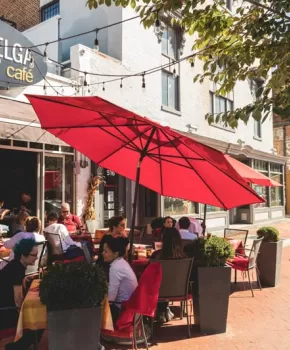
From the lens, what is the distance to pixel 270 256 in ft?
24.8

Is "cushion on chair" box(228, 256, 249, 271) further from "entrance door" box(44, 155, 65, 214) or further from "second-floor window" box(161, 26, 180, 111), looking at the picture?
"second-floor window" box(161, 26, 180, 111)

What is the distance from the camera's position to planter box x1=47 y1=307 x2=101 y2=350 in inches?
128

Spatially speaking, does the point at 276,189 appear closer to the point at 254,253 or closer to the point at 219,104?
the point at 219,104

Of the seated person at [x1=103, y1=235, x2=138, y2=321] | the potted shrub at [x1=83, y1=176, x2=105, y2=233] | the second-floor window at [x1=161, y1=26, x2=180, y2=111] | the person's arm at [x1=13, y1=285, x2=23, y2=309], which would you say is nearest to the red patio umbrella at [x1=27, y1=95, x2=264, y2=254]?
the seated person at [x1=103, y1=235, x2=138, y2=321]

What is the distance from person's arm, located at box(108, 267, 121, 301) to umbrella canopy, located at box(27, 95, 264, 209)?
1.57 metres

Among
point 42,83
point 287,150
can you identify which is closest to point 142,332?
point 42,83

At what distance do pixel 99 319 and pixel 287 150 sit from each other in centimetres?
2952

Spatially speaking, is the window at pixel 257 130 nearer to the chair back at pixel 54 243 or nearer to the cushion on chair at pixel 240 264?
the cushion on chair at pixel 240 264

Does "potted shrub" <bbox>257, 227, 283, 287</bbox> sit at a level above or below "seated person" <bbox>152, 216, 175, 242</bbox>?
below

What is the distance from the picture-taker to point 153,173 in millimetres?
6531

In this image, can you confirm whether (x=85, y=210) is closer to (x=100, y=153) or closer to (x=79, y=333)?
(x=100, y=153)

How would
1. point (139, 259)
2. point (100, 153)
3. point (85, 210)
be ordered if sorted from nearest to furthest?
1. point (139, 259)
2. point (100, 153)
3. point (85, 210)

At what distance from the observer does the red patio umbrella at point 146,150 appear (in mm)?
4258

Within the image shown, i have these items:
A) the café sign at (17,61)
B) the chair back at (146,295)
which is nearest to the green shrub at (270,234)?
the chair back at (146,295)
